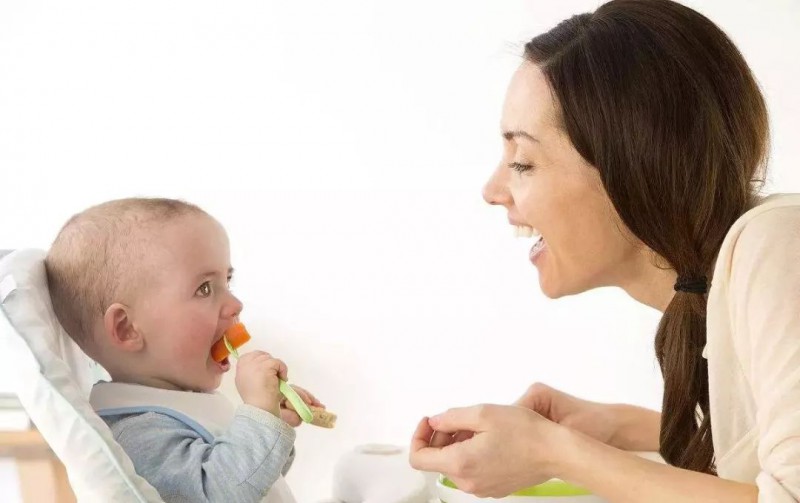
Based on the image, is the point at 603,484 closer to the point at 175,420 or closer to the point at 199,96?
the point at 175,420

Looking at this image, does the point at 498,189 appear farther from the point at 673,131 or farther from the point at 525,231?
the point at 673,131

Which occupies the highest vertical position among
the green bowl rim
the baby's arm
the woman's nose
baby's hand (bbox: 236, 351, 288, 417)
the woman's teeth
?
the woman's nose

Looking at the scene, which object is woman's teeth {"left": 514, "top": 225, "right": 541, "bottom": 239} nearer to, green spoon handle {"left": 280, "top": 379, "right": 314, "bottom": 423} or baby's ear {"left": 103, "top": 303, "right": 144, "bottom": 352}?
green spoon handle {"left": 280, "top": 379, "right": 314, "bottom": 423}

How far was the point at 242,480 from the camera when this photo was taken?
3.72 ft

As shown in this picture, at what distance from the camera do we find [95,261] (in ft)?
4.22

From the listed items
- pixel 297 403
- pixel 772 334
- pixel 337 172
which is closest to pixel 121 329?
pixel 297 403

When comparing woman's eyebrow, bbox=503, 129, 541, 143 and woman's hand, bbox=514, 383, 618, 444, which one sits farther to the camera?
woman's hand, bbox=514, 383, 618, 444

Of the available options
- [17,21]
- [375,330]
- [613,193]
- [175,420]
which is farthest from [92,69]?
[613,193]

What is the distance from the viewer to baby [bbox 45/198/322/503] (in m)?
1.22

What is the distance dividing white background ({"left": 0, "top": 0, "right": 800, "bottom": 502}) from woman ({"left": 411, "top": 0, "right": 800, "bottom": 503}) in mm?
1387

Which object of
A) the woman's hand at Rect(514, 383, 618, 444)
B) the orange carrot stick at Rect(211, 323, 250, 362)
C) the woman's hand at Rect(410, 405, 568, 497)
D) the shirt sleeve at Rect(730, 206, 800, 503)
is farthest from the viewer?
the woman's hand at Rect(514, 383, 618, 444)

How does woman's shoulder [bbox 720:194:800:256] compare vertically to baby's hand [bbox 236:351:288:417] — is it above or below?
above

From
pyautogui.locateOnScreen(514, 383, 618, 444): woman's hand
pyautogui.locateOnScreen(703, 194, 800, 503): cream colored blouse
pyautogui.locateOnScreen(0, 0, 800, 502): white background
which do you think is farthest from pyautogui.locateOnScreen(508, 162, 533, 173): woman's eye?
pyautogui.locateOnScreen(0, 0, 800, 502): white background

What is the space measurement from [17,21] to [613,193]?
87.8 inches
